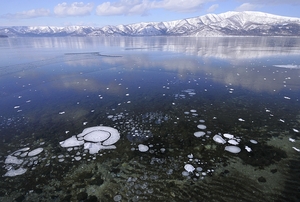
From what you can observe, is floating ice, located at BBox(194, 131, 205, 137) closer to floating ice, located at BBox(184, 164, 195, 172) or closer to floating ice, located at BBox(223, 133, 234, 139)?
floating ice, located at BBox(223, 133, 234, 139)

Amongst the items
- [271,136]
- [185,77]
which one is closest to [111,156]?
[271,136]

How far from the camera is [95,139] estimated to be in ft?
28.9

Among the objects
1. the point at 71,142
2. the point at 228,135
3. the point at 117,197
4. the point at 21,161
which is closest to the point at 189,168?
the point at 117,197

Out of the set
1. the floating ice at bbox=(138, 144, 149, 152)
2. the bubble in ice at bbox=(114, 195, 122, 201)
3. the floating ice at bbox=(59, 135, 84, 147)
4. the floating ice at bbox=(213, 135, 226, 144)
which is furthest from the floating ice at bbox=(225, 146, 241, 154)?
the floating ice at bbox=(59, 135, 84, 147)

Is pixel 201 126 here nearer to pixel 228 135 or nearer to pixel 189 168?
pixel 228 135

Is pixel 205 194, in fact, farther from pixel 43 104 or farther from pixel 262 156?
pixel 43 104

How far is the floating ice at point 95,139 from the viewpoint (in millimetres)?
8262

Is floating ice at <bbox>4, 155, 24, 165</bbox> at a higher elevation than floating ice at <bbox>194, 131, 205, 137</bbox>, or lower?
lower

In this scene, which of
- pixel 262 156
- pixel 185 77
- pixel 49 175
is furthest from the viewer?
pixel 185 77

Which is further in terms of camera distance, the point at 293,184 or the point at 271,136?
the point at 271,136

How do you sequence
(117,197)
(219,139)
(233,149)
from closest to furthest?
(117,197), (233,149), (219,139)

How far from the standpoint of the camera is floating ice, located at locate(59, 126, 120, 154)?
8.26 meters

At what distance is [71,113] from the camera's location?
11781mm

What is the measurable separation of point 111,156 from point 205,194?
4.05 m
